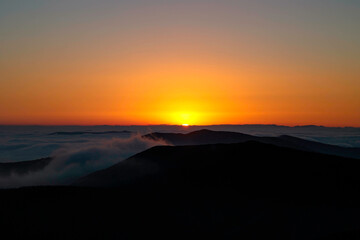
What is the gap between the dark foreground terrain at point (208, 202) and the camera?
2028 cm

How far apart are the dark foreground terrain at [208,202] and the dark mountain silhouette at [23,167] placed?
127ft

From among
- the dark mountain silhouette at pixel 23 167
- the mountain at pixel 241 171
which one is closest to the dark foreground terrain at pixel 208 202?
the mountain at pixel 241 171

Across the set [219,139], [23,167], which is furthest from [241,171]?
[219,139]

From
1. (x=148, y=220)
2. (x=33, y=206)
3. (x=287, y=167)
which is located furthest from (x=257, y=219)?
(x=33, y=206)

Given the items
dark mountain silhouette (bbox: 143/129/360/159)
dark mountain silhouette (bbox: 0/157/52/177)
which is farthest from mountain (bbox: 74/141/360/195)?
dark mountain silhouette (bbox: 143/129/360/159)

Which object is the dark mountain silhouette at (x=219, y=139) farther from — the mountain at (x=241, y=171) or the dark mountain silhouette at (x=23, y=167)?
the mountain at (x=241, y=171)

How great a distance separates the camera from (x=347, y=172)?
32.7 metres

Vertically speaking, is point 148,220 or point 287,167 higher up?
point 287,167

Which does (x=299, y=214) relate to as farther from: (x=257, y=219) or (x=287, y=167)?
(x=287, y=167)

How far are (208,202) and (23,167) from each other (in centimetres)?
5963

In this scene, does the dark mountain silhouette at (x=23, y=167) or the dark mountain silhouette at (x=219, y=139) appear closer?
the dark mountain silhouette at (x=23, y=167)

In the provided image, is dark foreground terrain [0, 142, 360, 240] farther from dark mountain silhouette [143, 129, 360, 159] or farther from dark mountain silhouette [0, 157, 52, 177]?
dark mountain silhouette [143, 129, 360, 159]

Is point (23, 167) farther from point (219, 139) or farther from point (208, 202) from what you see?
point (219, 139)

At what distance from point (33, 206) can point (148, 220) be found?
23.8ft
